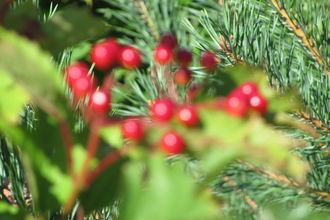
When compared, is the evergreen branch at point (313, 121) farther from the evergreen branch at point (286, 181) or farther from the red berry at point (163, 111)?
the red berry at point (163, 111)

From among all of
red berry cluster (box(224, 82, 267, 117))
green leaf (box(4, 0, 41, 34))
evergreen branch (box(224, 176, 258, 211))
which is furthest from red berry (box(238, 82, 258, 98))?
evergreen branch (box(224, 176, 258, 211))

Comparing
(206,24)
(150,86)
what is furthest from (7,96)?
(206,24)

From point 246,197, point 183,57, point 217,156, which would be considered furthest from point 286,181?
point 217,156

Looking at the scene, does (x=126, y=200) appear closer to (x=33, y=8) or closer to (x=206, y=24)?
(x=33, y=8)

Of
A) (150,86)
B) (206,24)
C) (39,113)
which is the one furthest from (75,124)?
(206,24)

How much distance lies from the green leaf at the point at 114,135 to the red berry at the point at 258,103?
0.06 meters

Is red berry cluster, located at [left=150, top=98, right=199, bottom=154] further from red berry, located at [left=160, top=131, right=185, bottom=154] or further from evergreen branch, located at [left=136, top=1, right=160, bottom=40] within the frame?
evergreen branch, located at [left=136, top=1, right=160, bottom=40]

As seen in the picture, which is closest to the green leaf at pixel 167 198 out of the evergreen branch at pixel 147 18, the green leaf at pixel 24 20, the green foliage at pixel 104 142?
the green foliage at pixel 104 142

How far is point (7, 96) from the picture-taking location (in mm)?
247

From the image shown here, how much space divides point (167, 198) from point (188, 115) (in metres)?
0.04

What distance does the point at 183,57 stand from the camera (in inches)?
14.3

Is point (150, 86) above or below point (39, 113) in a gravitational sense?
below

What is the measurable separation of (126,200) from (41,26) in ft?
0.36

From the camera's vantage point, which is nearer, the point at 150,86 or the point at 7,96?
the point at 7,96
